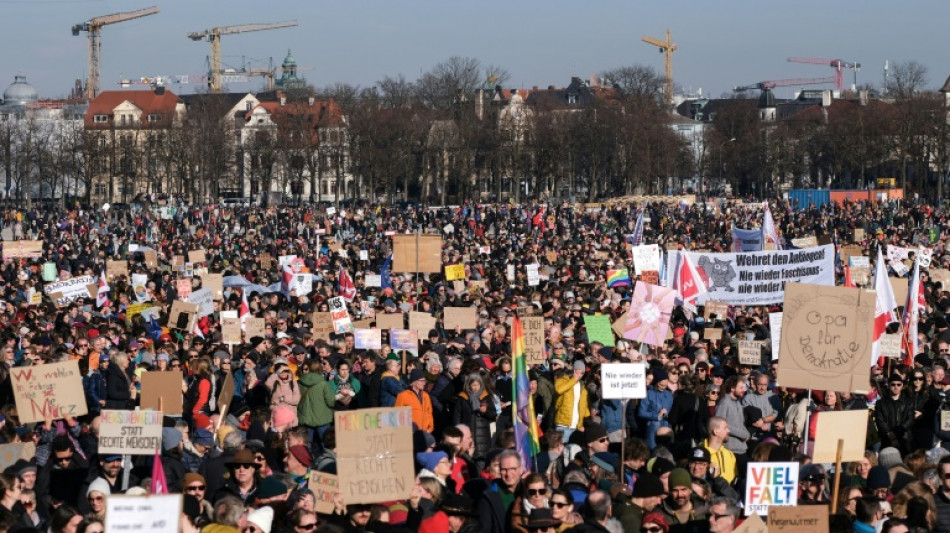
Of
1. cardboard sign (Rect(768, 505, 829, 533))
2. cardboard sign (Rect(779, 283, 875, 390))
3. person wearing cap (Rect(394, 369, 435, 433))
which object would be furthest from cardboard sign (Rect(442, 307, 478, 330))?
cardboard sign (Rect(768, 505, 829, 533))

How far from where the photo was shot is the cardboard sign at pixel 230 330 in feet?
63.4

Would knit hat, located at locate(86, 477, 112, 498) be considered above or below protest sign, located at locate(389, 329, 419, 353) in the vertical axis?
below

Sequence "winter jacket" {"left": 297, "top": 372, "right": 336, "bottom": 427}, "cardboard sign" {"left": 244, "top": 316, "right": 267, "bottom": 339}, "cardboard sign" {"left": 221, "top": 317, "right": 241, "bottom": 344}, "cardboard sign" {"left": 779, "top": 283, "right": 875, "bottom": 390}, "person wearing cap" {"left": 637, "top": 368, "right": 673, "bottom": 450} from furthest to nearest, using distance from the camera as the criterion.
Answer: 1. "cardboard sign" {"left": 244, "top": 316, "right": 267, "bottom": 339}
2. "cardboard sign" {"left": 221, "top": 317, "right": 241, "bottom": 344}
3. "winter jacket" {"left": 297, "top": 372, "right": 336, "bottom": 427}
4. "person wearing cap" {"left": 637, "top": 368, "right": 673, "bottom": 450}
5. "cardboard sign" {"left": 779, "top": 283, "right": 875, "bottom": 390}

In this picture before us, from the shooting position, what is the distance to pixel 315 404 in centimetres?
1398

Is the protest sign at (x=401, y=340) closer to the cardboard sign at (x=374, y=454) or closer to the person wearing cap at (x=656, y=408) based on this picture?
the person wearing cap at (x=656, y=408)

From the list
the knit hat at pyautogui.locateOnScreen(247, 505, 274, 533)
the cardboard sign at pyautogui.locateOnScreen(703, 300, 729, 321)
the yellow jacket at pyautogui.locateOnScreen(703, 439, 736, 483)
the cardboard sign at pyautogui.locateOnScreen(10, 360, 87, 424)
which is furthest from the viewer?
the cardboard sign at pyautogui.locateOnScreen(703, 300, 729, 321)

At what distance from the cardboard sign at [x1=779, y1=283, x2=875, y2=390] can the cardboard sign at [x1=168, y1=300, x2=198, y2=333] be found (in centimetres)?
1088

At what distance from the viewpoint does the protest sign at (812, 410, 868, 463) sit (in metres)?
10.9

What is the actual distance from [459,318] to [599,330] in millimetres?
2932

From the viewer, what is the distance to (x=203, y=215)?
59500 millimetres

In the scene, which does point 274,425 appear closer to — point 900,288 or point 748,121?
point 900,288

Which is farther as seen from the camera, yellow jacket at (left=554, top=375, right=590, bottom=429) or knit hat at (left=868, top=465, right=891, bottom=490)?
yellow jacket at (left=554, top=375, right=590, bottom=429)

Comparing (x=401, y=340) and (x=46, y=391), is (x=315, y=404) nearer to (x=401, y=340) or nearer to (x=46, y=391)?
(x=46, y=391)

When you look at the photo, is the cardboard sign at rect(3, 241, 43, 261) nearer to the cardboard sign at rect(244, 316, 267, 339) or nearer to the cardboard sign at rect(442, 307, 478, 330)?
the cardboard sign at rect(244, 316, 267, 339)
